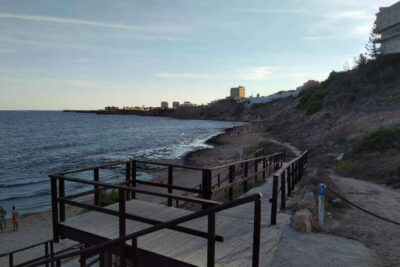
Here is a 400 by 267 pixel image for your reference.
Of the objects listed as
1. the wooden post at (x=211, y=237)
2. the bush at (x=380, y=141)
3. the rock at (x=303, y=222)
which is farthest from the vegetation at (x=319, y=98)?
the wooden post at (x=211, y=237)

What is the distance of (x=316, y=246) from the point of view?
554 cm

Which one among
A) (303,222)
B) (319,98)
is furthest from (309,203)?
(319,98)

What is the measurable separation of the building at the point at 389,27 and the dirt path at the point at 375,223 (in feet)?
171

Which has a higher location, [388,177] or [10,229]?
[388,177]

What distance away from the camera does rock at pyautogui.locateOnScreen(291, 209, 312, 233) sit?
620cm

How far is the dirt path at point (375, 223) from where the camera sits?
5656 mm

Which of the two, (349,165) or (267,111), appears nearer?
(349,165)

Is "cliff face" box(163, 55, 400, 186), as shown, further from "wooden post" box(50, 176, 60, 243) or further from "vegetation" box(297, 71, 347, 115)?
"wooden post" box(50, 176, 60, 243)

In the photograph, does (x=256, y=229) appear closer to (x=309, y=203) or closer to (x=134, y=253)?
(x=134, y=253)

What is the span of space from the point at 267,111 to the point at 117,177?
352 feet

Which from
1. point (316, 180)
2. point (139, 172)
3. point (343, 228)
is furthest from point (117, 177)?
point (343, 228)

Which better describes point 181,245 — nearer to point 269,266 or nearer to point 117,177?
point 269,266

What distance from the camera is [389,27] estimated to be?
2119 inches

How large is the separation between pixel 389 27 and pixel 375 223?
59.2m
